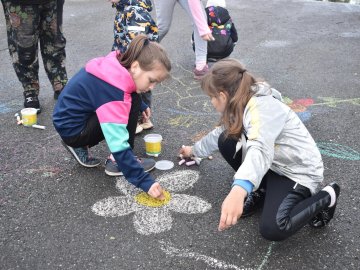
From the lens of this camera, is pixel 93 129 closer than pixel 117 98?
No

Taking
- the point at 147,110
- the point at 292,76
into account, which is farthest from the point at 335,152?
the point at 292,76

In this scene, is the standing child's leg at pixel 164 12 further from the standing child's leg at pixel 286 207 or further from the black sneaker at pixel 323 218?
the black sneaker at pixel 323 218

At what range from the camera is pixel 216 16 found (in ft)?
15.4

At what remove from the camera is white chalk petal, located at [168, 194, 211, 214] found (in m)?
2.42

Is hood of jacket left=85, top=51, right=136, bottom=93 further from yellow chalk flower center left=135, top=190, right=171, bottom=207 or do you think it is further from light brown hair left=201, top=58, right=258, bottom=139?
yellow chalk flower center left=135, top=190, right=171, bottom=207

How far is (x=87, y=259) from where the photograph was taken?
6.68ft

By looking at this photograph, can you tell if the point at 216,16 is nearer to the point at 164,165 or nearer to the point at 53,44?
the point at 53,44

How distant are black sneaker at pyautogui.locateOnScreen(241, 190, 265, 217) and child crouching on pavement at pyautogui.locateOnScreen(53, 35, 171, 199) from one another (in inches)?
19.5

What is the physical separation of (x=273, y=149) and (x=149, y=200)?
0.90m

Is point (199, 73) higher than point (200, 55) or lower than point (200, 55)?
lower

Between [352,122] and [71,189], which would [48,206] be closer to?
[71,189]

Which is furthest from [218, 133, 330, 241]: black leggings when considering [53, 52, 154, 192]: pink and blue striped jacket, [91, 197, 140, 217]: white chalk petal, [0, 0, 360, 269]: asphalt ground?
[91, 197, 140, 217]: white chalk petal

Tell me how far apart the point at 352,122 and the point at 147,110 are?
1.81 m

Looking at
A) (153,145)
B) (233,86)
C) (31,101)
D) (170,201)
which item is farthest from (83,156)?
(233,86)
